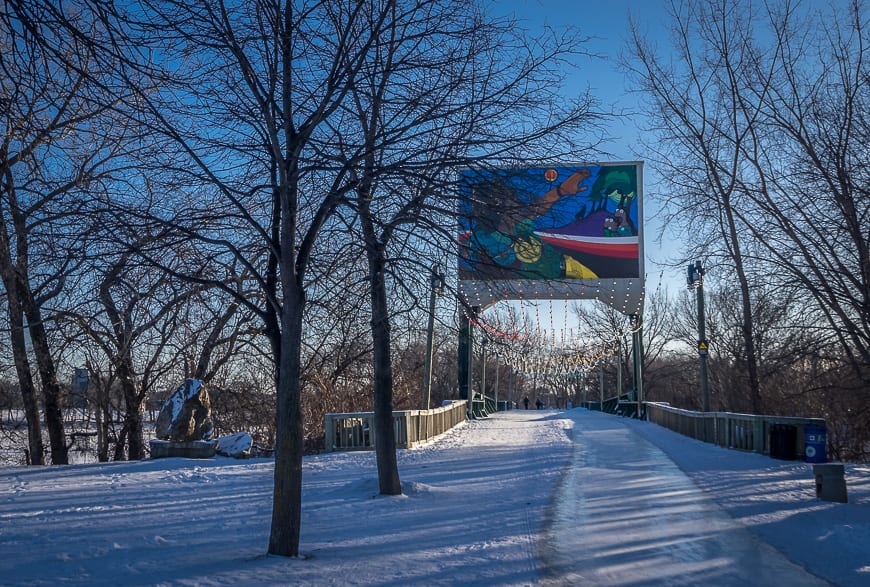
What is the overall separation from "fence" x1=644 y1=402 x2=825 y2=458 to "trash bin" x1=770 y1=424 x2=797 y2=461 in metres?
0.08

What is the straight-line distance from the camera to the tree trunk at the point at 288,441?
23.8 feet

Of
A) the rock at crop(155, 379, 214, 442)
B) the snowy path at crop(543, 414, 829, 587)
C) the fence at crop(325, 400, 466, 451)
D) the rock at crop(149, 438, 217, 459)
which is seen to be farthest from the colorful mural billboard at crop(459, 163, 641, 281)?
the rock at crop(149, 438, 217, 459)

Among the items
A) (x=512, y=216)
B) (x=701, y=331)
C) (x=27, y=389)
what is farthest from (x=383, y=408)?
(x=701, y=331)

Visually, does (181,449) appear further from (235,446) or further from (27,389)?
(27,389)

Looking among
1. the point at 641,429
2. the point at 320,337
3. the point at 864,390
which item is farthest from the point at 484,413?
the point at 320,337

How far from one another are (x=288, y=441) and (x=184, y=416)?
10.7 m

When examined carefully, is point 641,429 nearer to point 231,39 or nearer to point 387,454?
point 387,454

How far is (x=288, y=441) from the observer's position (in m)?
7.34

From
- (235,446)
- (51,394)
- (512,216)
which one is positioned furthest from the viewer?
(51,394)

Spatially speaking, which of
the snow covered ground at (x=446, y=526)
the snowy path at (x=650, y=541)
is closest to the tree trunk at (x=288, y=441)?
the snow covered ground at (x=446, y=526)

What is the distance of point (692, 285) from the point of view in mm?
26000

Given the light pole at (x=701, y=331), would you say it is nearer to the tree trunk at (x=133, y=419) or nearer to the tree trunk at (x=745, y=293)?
the tree trunk at (x=745, y=293)

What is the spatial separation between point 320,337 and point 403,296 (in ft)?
10.5

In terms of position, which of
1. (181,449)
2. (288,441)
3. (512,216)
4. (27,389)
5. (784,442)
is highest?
(512,216)
